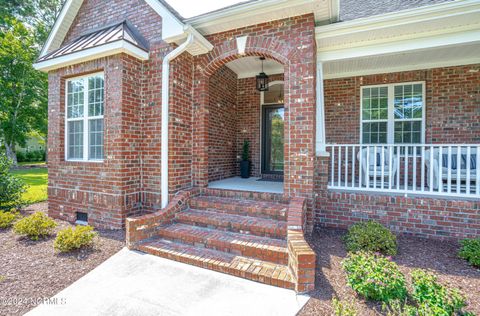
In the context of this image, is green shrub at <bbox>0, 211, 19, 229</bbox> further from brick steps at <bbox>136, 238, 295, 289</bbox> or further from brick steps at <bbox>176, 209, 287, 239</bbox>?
brick steps at <bbox>176, 209, 287, 239</bbox>

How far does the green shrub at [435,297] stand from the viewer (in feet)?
7.20

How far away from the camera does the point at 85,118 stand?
211 inches

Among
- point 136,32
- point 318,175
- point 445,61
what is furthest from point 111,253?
point 445,61

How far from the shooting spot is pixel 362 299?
264 cm

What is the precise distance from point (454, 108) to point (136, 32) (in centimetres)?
799

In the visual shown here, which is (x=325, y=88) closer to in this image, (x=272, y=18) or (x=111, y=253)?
(x=272, y=18)

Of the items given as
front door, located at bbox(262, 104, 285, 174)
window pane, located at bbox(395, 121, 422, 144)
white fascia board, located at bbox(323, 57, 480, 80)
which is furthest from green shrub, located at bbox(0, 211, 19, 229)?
window pane, located at bbox(395, 121, 422, 144)

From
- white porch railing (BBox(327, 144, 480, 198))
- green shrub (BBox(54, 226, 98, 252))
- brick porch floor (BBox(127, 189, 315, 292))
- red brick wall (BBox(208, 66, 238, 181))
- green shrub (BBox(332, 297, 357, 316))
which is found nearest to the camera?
green shrub (BBox(332, 297, 357, 316))

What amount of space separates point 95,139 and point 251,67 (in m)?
4.73

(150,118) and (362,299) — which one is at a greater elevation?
(150,118)

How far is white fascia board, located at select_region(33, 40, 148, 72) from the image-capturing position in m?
4.64

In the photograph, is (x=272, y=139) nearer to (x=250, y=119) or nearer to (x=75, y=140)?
(x=250, y=119)

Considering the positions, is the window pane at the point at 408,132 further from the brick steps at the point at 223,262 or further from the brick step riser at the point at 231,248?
the brick steps at the point at 223,262

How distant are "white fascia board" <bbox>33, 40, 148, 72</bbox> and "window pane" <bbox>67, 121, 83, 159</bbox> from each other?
134 centimetres
